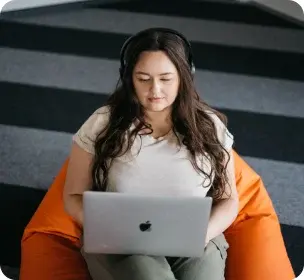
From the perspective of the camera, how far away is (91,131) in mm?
1564

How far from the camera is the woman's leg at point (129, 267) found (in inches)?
58.6

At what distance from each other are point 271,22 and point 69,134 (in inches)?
68.3

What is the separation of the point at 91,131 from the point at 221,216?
0.43 metres

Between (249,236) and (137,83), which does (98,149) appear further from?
(249,236)

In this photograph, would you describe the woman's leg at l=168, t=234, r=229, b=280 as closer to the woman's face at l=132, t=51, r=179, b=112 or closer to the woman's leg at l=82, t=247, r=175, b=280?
the woman's leg at l=82, t=247, r=175, b=280

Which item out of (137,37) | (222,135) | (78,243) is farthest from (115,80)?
(137,37)

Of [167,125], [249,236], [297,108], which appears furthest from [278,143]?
[167,125]

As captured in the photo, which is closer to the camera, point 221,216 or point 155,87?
point 155,87

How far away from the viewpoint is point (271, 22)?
3795mm

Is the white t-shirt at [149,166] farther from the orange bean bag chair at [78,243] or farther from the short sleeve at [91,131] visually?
the orange bean bag chair at [78,243]

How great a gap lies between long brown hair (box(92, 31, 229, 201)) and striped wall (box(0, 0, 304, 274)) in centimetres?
71

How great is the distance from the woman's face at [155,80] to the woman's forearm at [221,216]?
0.34 m

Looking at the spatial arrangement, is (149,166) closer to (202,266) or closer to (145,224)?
(145,224)

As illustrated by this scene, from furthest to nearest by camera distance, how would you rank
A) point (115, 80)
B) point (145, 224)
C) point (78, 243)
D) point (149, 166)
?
point (115, 80), point (78, 243), point (149, 166), point (145, 224)
